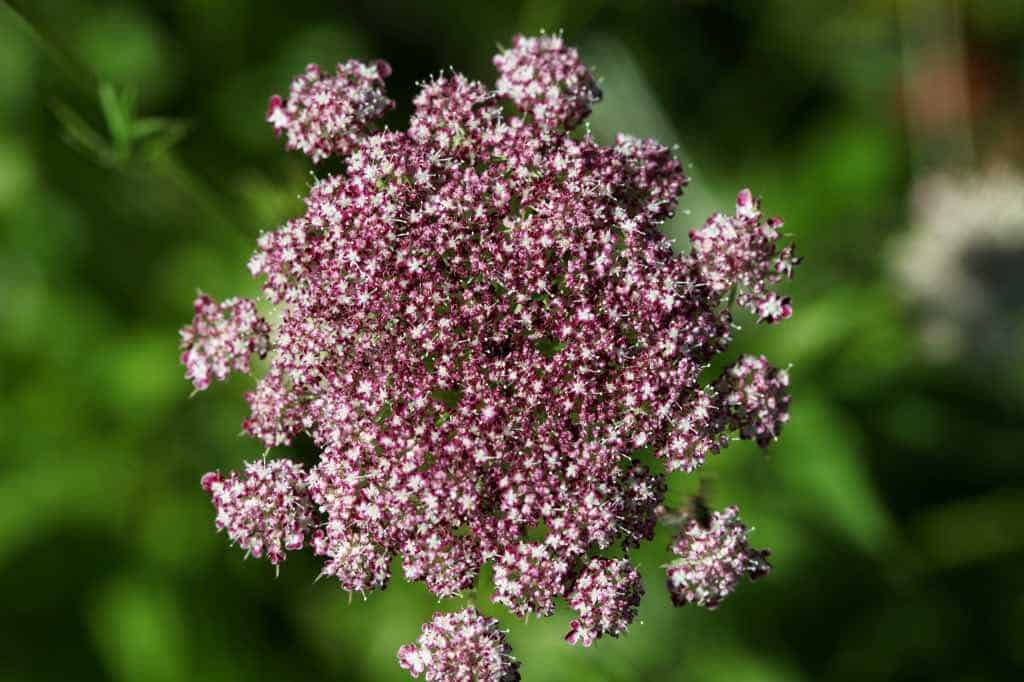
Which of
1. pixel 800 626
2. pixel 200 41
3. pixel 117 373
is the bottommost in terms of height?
pixel 117 373

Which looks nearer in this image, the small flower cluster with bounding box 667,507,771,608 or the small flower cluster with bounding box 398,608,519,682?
the small flower cluster with bounding box 398,608,519,682

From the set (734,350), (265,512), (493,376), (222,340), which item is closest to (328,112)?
(222,340)

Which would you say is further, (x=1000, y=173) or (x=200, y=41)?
(x=1000, y=173)

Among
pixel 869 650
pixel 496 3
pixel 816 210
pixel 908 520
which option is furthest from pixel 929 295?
pixel 496 3

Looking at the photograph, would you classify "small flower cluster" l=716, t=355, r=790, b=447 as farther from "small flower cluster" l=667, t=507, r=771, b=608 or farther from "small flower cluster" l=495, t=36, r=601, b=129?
"small flower cluster" l=495, t=36, r=601, b=129

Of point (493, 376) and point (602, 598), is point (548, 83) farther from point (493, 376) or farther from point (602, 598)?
point (602, 598)

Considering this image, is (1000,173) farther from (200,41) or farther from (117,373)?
(117,373)

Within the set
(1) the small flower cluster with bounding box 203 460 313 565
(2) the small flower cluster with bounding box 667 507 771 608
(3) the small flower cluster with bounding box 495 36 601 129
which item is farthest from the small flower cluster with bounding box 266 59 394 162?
(2) the small flower cluster with bounding box 667 507 771 608
